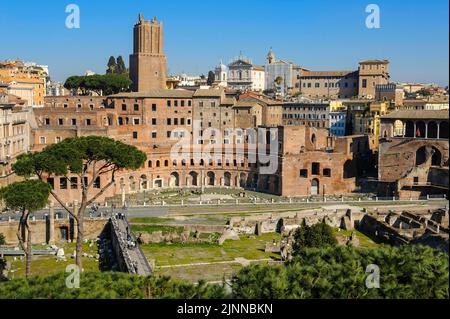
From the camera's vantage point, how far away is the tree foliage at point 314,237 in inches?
1437

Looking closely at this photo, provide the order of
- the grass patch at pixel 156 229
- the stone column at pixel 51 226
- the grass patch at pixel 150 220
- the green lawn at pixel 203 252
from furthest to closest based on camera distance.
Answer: the grass patch at pixel 150 220, the grass patch at pixel 156 229, the stone column at pixel 51 226, the green lawn at pixel 203 252

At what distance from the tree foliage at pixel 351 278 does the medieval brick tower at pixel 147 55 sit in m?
55.8

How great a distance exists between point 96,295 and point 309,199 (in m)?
36.5

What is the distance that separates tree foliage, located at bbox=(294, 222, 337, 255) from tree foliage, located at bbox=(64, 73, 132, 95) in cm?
4535

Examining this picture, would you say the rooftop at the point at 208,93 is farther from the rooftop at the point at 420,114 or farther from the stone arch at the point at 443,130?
the stone arch at the point at 443,130

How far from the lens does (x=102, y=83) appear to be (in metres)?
77.8

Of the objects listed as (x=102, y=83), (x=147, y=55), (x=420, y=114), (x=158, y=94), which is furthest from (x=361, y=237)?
(x=102, y=83)

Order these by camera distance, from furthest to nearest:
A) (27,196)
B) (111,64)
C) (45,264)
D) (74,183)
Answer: (111,64) → (74,183) → (45,264) → (27,196)

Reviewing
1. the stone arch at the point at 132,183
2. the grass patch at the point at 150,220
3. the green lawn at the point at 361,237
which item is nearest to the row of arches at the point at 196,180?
the stone arch at the point at 132,183

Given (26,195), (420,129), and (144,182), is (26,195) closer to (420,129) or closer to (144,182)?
(144,182)

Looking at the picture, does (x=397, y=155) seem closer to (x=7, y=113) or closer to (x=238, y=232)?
(x=238, y=232)

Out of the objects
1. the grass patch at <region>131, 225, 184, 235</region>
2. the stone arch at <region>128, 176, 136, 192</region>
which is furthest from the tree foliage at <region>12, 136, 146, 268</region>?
the stone arch at <region>128, 176, 136, 192</region>

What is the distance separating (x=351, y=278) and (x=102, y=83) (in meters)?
62.6
